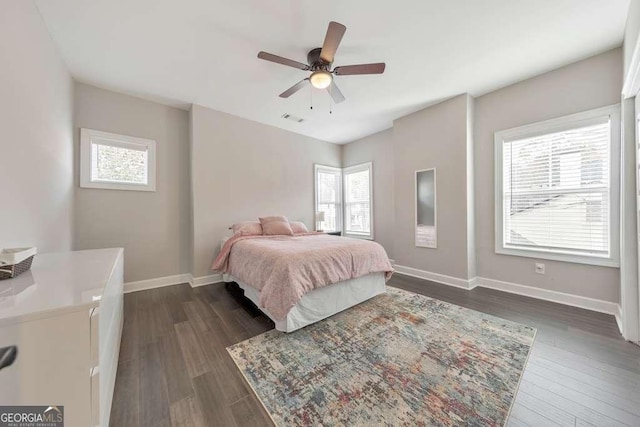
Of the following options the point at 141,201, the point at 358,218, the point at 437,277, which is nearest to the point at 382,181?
the point at 358,218

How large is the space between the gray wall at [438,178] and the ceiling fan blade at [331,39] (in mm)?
2263

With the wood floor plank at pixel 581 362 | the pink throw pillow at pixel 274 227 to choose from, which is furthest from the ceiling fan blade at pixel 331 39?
the wood floor plank at pixel 581 362

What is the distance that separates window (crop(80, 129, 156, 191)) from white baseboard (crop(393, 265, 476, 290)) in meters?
4.30

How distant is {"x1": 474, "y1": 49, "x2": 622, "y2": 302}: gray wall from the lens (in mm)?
2412

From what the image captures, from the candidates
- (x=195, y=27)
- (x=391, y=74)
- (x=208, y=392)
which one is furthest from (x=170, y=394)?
(x=391, y=74)

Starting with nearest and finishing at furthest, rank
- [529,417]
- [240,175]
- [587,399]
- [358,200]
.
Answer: [529,417]
[587,399]
[240,175]
[358,200]

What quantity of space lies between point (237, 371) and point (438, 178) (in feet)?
11.7

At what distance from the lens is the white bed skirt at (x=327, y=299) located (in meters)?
2.12

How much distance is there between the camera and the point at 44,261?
58.3 inches

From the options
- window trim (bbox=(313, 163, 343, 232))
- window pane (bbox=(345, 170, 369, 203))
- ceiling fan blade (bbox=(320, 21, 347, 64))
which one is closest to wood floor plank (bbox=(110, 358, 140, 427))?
ceiling fan blade (bbox=(320, 21, 347, 64))

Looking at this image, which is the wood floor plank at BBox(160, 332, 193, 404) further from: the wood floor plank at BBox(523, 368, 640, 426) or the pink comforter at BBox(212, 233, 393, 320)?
the wood floor plank at BBox(523, 368, 640, 426)

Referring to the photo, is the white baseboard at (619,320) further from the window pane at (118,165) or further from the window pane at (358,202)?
the window pane at (118,165)

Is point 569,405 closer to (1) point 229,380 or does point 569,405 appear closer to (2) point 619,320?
(2) point 619,320

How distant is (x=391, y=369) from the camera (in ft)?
5.38
